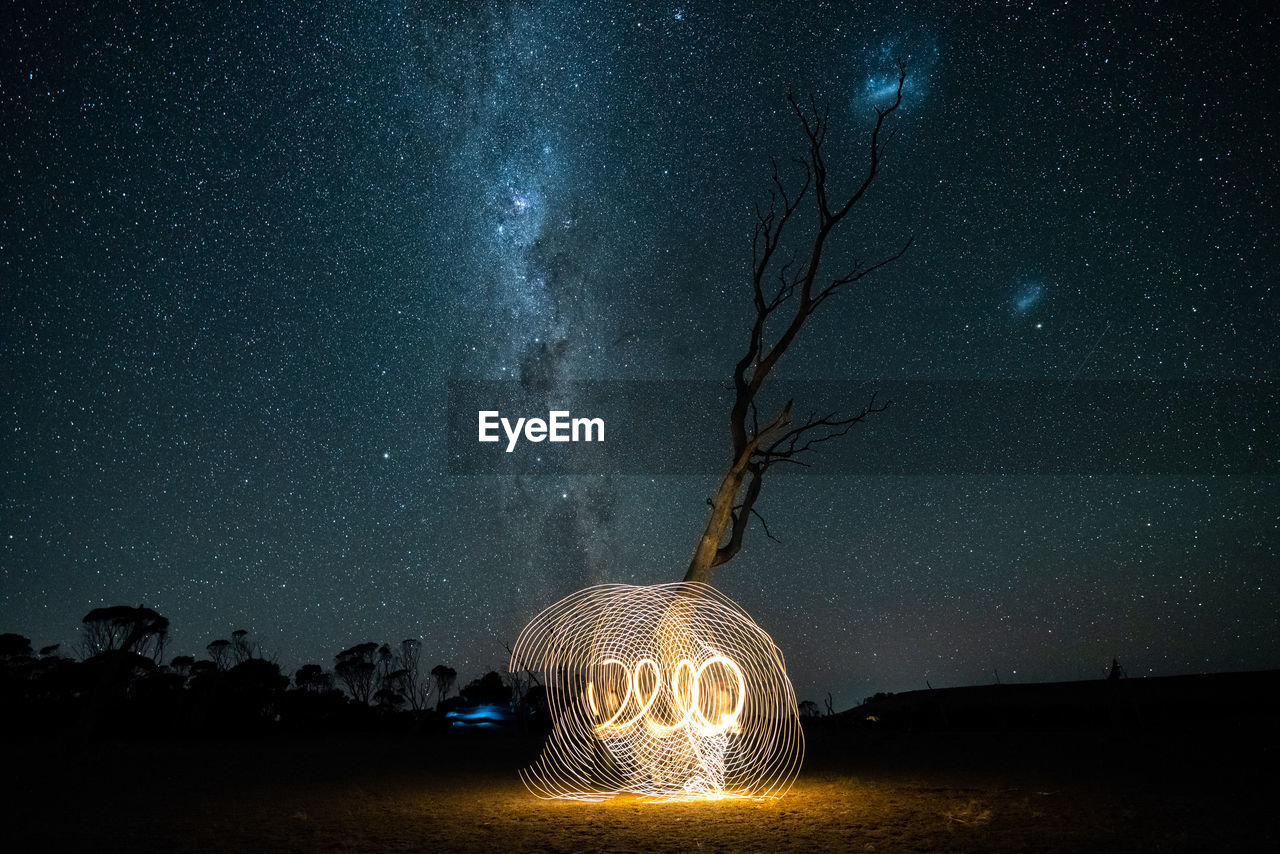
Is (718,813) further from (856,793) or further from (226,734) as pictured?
(226,734)

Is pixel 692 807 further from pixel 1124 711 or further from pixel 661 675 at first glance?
pixel 1124 711

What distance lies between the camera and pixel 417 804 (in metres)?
11.8

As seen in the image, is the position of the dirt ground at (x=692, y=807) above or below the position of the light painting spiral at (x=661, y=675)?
below

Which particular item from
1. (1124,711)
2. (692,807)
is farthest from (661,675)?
(1124,711)

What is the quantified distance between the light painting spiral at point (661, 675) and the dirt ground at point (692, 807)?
86 centimetres

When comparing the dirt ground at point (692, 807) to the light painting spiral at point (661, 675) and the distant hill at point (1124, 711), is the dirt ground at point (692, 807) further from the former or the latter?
the distant hill at point (1124, 711)

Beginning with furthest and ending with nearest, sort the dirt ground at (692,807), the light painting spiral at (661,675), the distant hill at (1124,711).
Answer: the distant hill at (1124,711), the light painting spiral at (661,675), the dirt ground at (692,807)

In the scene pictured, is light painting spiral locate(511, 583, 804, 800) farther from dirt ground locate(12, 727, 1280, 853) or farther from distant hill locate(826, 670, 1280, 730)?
distant hill locate(826, 670, 1280, 730)

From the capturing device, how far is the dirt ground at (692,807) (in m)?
8.38

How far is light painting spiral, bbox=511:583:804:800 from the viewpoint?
11641 mm

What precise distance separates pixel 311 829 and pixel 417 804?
100 inches

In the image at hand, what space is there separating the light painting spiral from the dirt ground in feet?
2.81

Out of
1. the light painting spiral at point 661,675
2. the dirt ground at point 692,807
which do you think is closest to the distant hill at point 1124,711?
the dirt ground at point 692,807

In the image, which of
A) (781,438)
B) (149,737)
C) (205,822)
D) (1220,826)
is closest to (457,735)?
(149,737)
